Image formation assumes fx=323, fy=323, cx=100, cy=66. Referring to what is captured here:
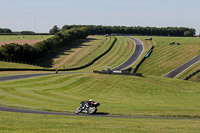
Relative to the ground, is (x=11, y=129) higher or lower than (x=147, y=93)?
higher

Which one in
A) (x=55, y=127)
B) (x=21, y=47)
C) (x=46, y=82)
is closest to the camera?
(x=55, y=127)

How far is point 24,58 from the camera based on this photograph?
128 metres

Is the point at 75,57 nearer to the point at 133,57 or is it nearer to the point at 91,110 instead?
the point at 133,57

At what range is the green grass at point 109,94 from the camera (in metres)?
36.4

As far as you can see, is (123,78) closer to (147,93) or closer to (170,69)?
(147,93)

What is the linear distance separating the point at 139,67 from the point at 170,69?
34.3 ft

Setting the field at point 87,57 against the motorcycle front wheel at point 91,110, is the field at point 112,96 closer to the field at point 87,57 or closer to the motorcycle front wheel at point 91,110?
the field at point 87,57

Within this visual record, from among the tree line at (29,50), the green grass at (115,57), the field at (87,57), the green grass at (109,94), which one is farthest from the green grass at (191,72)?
the tree line at (29,50)

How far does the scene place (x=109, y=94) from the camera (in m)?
54.8

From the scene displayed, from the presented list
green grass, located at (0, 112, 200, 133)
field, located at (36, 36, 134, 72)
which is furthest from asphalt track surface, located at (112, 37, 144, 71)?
green grass, located at (0, 112, 200, 133)

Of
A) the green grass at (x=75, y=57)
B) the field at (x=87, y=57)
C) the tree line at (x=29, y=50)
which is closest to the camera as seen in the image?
the tree line at (x=29, y=50)

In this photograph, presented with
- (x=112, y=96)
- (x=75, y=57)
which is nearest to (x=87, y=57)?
(x=75, y=57)

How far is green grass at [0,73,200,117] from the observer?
36.4m

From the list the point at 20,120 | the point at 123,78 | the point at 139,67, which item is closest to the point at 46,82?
the point at 123,78
